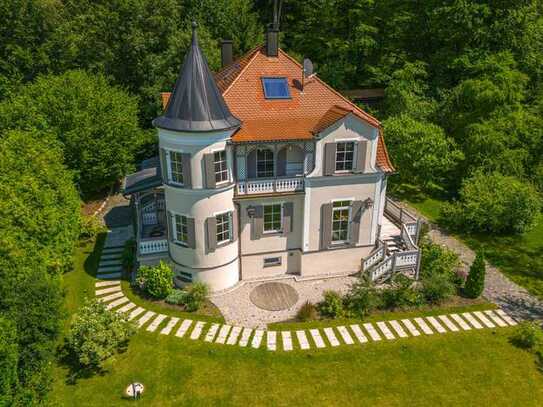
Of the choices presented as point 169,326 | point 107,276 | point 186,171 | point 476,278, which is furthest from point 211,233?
point 476,278

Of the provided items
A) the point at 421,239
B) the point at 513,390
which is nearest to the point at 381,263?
the point at 421,239

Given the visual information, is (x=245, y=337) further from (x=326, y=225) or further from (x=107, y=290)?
(x=107, y=290)

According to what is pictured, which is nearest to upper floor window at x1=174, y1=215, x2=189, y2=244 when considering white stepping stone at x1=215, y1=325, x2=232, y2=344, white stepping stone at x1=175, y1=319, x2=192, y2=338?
white stepping stone at x1=175, y1=319, x2=192, y2=338

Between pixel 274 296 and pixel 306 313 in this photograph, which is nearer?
pixel 306 313

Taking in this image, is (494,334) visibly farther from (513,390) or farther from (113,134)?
(113,134)

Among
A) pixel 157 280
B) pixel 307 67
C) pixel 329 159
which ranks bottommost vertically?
pixel 157 280

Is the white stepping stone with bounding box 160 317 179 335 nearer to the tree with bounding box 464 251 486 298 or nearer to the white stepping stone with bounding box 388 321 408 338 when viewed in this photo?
the white stepping stone with bounding box 388 321 408 338

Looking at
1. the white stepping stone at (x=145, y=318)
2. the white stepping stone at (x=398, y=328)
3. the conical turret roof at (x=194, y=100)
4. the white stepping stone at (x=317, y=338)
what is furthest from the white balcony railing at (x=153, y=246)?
the white stepping stone at (x=398, y=328)
